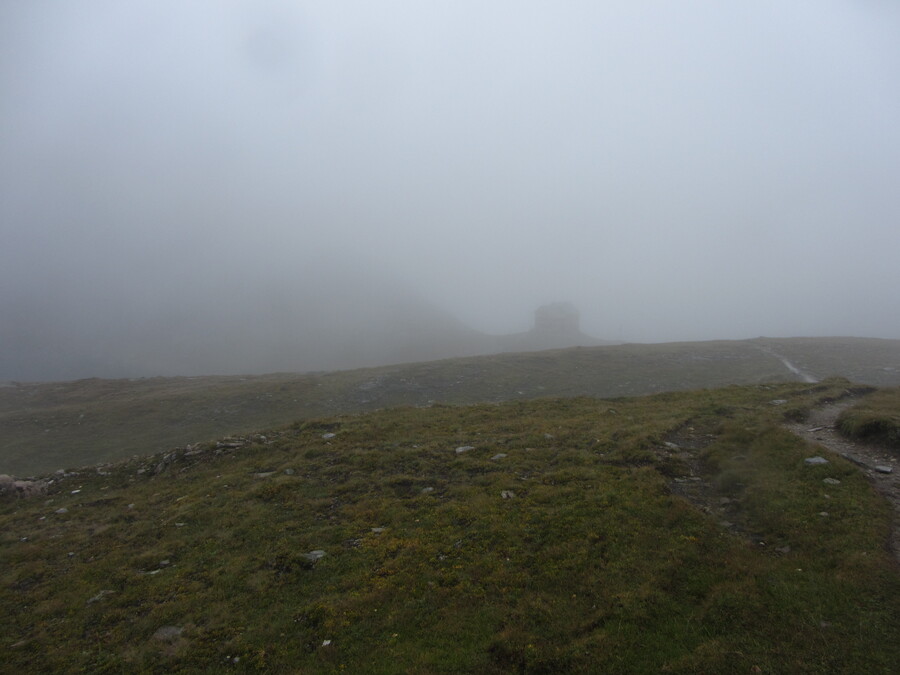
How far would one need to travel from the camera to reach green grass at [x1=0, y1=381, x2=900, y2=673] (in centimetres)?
908

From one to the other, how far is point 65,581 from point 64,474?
12.8m

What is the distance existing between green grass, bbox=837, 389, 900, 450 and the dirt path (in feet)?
1.44

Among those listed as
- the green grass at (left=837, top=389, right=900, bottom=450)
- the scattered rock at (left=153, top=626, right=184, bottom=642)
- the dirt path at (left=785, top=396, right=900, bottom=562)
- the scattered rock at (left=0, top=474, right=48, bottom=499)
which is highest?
the green grass at (left=837, top=389, right=900, bottom=450)

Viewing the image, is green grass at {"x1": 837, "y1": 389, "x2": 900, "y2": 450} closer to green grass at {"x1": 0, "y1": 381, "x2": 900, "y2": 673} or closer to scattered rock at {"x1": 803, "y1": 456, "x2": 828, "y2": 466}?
green grass at {"x1": 0, "y1": 381, "x2": 900, "y2": 673}

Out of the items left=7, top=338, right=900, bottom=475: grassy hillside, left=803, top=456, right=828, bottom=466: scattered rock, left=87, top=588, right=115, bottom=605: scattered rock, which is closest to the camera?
left=87, top=588, right=115, bottom=605: scattered rock

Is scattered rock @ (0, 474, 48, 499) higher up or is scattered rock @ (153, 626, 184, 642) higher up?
scattered rock @ (0, 474, 48, 499)

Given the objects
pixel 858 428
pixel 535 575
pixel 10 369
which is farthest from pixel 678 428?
pixel 10 369

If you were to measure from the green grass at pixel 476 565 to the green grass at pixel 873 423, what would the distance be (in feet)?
9.96

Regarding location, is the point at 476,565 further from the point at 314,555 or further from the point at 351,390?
the point at 351,390

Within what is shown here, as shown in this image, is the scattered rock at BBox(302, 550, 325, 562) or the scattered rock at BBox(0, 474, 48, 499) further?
the scattered rock at BBox(0, 474, 48, 499)

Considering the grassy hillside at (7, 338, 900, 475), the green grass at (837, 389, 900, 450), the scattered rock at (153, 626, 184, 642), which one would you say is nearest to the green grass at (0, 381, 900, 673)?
the scattered rock at (153, 626, 184, 642)

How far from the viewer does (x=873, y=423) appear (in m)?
18.2

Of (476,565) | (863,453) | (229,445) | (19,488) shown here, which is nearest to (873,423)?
(863,453)

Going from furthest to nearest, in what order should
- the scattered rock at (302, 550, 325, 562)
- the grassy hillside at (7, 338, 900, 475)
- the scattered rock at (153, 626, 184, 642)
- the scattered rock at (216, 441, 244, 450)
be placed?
the grassy hillside at (7, 338, 900, 475)
the scattered rock at (216, 441, 244, 450)
the scattered rock at (302, 550, 325, 562)
the scattered rock at (153, 626, 184, 642)
